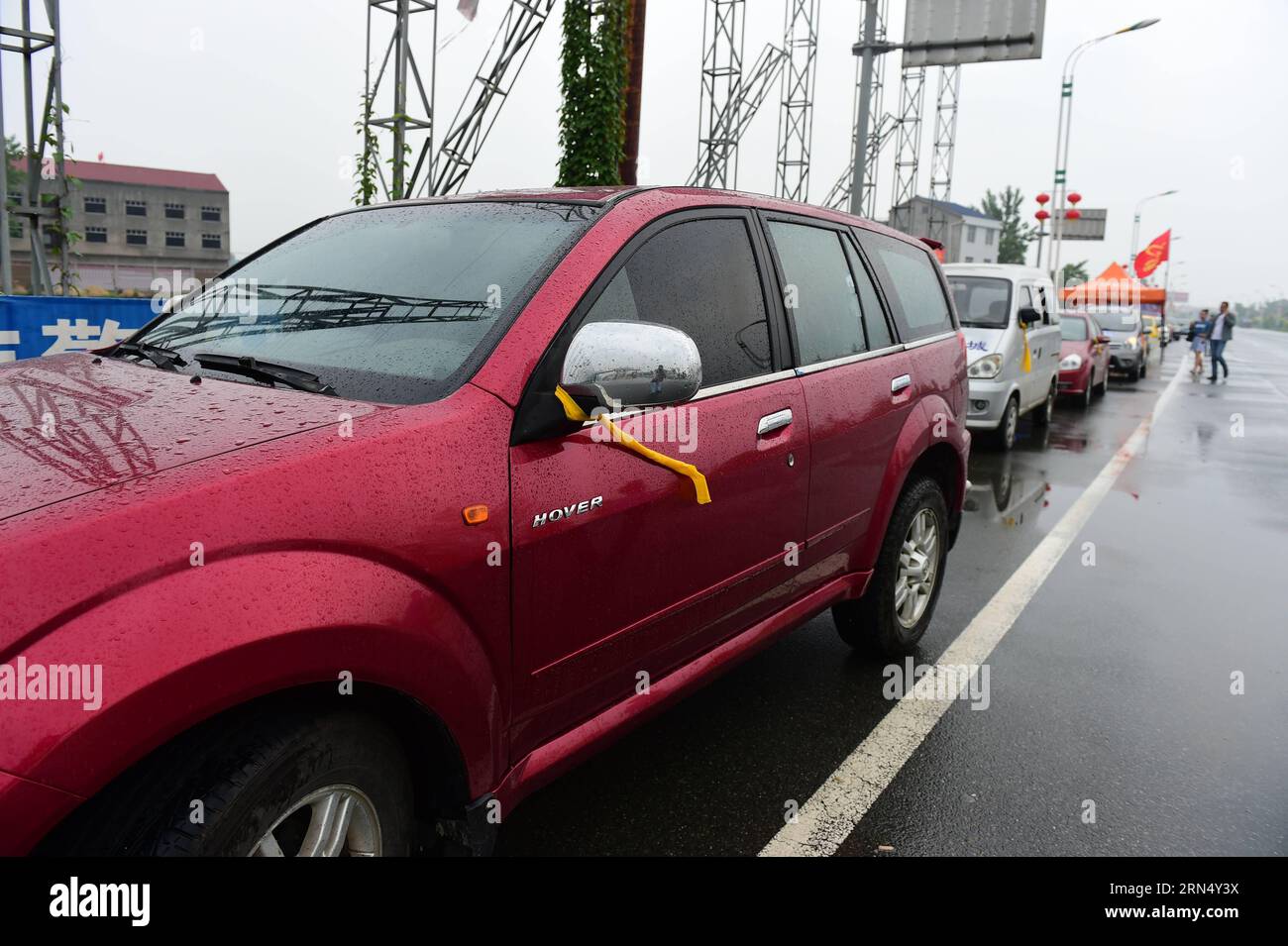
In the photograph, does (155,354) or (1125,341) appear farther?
(1125,341)

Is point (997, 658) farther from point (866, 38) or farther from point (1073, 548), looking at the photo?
point (866, 38)

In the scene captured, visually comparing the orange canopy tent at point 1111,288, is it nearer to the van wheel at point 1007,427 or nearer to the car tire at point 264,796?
the van wheel at point 1007,427

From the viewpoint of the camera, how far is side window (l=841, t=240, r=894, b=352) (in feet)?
12.3

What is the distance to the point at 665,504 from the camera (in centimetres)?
246

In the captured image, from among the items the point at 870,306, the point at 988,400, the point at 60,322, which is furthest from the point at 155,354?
the point at 988,400

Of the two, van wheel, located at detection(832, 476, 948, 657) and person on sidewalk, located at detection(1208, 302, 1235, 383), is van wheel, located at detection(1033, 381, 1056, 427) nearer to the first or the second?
van wheel, located at detection(832, 476, 948, 657)

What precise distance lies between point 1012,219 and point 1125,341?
7884cm

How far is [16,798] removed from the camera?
1299 mm

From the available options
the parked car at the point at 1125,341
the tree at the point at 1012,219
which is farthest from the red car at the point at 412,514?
the tree at the point at 1012,219

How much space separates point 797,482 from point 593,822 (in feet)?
3.95

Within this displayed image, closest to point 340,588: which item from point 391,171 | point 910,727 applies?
point 910,727

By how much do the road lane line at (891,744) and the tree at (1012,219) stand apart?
9418cm

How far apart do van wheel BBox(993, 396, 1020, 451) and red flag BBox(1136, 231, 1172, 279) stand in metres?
41.1

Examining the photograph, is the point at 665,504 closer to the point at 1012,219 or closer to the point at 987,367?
the point at 987,367
